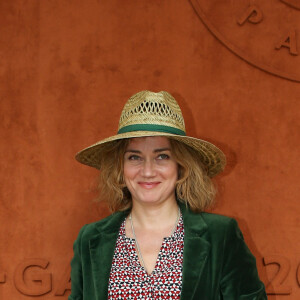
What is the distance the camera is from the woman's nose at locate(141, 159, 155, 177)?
1989 mm

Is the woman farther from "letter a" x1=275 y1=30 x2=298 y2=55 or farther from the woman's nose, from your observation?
"letter a" x1=275 y1=30 x2=298 y2=55

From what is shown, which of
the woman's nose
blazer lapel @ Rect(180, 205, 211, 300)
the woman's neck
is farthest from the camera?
A: the woman's neck

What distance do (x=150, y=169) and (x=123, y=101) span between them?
91 centimetres

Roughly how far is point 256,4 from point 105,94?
100 cm

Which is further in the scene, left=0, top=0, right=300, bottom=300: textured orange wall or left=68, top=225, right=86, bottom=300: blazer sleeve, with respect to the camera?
left=0, top=0, right=300, bottom=300: textured orange wall

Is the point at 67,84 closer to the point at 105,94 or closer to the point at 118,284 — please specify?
the point at 105,94

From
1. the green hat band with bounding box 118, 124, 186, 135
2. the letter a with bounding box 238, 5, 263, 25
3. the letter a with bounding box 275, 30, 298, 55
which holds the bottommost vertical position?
the green hat band with bounding box 118, 124, 186, 135

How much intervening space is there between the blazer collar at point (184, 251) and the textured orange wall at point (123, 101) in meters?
0.65

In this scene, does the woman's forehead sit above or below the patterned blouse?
above

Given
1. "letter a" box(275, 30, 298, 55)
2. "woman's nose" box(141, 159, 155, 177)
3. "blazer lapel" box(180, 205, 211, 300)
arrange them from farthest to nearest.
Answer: "letter a" box(275, 30, 298, 55) → "woman's nose" box(141, 159, 155, 177) → "blazer lapel" box(180, 205, 211, 300)

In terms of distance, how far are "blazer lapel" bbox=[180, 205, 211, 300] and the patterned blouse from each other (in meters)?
0.04

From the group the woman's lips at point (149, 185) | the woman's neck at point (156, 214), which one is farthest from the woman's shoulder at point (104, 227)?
the woman's lips at point (149, 185)

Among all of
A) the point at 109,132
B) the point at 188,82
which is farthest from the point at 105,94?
the point at 188,82

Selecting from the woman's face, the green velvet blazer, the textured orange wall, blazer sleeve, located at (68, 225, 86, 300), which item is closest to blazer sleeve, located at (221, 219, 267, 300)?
the green velvet blazer
